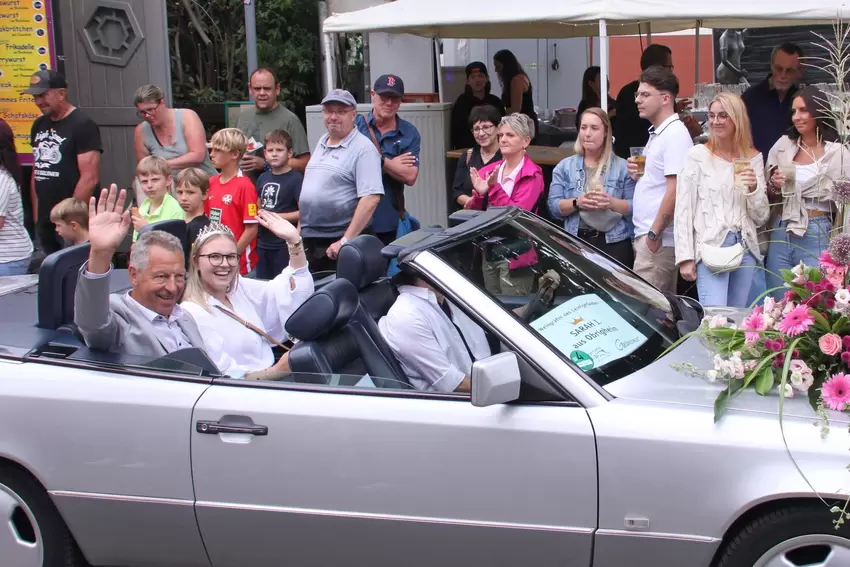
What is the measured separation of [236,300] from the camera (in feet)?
15.1

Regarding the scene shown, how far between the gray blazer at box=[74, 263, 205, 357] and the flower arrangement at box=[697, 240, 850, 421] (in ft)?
6.97

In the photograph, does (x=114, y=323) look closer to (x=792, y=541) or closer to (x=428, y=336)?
(x=428, y=336)

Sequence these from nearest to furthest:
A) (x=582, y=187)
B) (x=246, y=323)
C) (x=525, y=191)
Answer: (x=246, y=323) < (x=582, y=187) < (x=525, y=191)

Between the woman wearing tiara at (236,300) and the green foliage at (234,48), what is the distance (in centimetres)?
901

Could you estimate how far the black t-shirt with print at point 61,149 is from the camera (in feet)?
24.3

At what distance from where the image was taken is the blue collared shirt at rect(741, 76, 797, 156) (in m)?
6.98

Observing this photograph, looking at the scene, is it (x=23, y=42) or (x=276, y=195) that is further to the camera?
(x=23, y=42)

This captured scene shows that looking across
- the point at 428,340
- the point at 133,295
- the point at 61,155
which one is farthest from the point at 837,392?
the point at 61,155

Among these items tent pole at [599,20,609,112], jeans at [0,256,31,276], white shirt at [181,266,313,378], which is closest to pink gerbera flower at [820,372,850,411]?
white shirt at [181,266,313,378]

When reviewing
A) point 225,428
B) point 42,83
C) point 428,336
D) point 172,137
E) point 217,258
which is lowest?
point 225,428

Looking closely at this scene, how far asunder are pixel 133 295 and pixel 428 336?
1298 mm

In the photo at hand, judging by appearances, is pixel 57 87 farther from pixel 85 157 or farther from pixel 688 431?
pixel 688 431

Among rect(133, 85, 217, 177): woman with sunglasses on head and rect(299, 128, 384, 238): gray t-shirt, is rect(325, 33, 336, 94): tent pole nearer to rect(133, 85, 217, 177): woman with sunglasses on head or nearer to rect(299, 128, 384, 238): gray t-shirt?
rect(133, 85, 217, 177): woman with sunglasses on head

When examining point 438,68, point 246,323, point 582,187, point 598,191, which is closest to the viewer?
point 246,323
